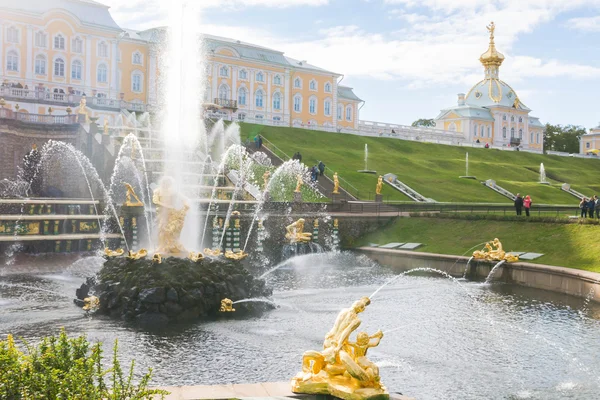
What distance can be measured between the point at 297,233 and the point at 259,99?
49.0 meters

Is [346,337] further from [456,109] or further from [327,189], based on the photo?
[456,109]

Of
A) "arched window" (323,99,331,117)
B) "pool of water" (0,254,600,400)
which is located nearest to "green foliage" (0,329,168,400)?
"pool of water" (0,254,600,400)

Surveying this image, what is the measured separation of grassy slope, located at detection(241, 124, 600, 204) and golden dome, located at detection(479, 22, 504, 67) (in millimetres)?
29619

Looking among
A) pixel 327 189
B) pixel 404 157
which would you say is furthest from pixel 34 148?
pixel 404 157

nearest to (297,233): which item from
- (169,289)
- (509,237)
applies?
(509,237)

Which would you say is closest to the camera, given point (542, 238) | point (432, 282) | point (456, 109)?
point (432, 282)

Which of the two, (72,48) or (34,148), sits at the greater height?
(72,48)

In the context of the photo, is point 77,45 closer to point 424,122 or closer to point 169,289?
point 169,289

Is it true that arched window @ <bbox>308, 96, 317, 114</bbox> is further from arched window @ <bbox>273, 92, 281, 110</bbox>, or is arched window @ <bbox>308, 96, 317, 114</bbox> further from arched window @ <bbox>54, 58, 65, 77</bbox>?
arched window @ <bbox>54, 58, 65, 77</bbox>

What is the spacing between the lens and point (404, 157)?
2454 inches

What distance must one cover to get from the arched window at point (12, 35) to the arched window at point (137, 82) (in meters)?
12.2

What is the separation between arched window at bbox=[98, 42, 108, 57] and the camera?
6450 cm

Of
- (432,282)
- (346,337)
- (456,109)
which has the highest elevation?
(456,109)

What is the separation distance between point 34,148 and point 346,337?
115ft
